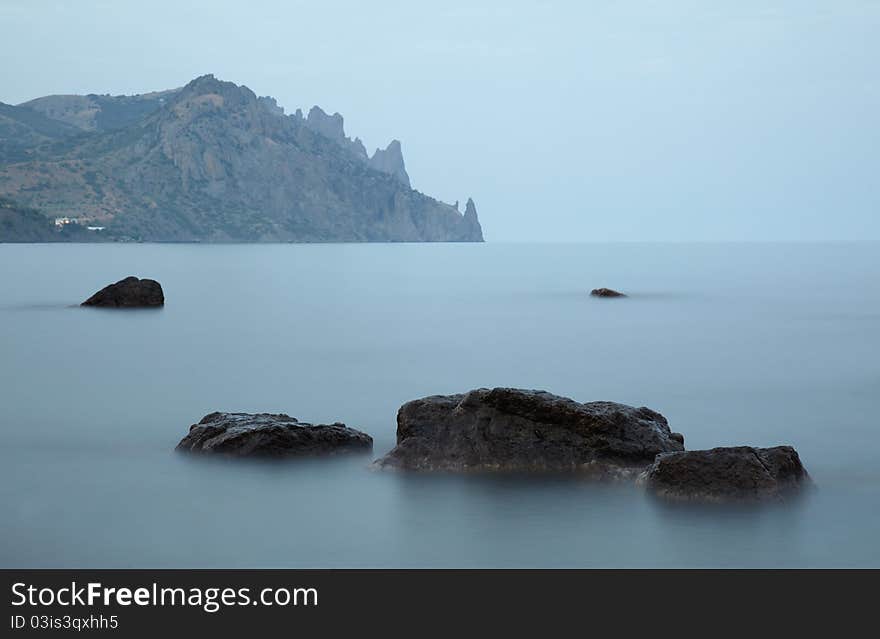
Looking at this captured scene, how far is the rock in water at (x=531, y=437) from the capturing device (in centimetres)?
1381

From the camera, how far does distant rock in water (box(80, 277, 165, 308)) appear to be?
44.9 metres

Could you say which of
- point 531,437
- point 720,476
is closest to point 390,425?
point 531,437

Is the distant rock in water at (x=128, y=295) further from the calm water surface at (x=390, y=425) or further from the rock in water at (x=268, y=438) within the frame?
the rock in water at (x=268, y=438)

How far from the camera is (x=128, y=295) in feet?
147

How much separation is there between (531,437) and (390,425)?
16.4 feet

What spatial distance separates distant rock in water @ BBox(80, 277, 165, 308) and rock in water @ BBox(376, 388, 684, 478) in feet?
109

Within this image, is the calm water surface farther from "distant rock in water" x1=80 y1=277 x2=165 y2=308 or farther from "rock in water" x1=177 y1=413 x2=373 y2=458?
"distant rock in water" x1=80 y1=277 x2=165 y2=308

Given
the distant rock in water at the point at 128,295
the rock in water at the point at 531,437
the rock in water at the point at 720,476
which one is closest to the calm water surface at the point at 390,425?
the rock in water at the point at 720,476

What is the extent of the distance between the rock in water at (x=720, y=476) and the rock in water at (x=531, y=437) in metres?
0.94

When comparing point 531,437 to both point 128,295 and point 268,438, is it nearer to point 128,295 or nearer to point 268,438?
point 268,438
